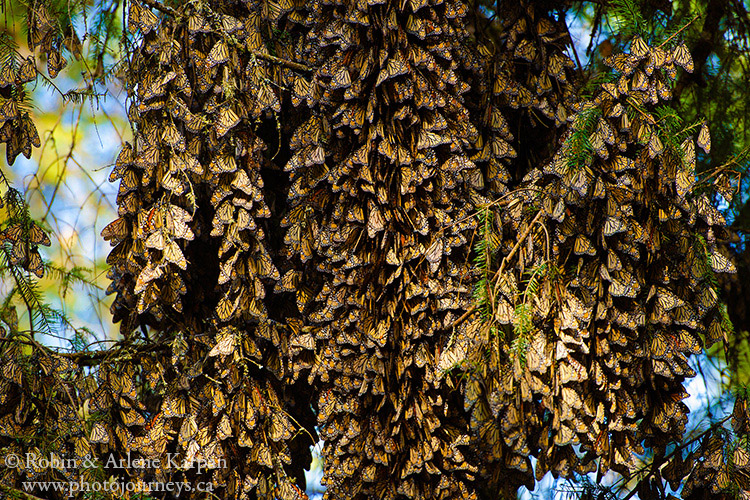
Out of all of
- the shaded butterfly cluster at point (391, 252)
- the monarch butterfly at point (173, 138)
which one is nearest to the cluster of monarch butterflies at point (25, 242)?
the monarch butterfly at point (173, 138)

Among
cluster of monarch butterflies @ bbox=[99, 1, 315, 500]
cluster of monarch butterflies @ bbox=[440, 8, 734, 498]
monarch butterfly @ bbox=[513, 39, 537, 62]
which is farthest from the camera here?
monarch butterfly @ bbox=[513, 39, 537, 62]

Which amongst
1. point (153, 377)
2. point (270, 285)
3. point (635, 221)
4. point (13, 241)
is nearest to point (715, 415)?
point (635, 221)

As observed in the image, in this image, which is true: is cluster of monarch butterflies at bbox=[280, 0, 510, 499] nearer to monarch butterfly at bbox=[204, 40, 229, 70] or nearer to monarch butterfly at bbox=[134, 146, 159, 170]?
monarch butterfly at bbox=[204, 40, 229, 70]

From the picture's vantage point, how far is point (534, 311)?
144 centimetres

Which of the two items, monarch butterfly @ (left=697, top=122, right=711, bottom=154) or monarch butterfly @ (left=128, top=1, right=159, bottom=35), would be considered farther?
monarch butterfly @ (left=128, top=1, right=159, bottom=35)

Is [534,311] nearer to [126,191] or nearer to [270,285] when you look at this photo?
[270,285]

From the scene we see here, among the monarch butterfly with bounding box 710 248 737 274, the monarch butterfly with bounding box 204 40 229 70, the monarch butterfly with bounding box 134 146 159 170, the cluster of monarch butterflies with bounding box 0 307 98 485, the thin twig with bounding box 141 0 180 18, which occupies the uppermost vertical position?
the thin twig with bounding box 141 0 180 18

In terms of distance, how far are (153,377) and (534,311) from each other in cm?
93

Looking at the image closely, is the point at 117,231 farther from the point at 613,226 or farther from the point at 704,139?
the point at 704,139

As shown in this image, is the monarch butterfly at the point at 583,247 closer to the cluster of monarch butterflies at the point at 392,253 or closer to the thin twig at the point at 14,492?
the cluster of monarch butterflies at the point at 392,253
